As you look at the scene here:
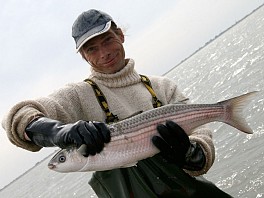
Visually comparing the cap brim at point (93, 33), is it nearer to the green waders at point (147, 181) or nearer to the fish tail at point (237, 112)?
the green waders at point (147, 181)

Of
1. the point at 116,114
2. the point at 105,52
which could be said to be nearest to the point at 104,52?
the point at 105,52

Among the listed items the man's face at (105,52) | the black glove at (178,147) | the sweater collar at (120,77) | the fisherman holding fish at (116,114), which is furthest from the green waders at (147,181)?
the man's face at (105,52)

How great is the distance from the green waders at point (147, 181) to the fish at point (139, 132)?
44 centimetres

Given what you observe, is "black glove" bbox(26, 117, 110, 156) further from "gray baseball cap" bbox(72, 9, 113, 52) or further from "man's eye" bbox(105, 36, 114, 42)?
"man's eye" bbox(105, 36, 114, 42)

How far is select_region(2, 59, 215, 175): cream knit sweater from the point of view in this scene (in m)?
4.13

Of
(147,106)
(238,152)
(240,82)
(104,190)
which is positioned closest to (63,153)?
(104,190)

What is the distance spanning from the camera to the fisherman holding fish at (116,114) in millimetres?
4257

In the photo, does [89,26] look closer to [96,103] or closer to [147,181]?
[96,103]

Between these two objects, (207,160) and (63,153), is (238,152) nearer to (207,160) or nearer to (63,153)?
(207,160)

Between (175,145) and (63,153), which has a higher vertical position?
(63,153)

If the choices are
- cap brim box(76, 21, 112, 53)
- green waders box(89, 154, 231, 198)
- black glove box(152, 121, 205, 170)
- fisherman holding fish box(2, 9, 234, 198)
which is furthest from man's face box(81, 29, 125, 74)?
green waders box(89, 154, 231, 198)

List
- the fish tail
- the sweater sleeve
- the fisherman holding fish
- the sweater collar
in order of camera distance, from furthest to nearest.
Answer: the sweater collar, the fish tail, the fisherman holding fish, the sweater sleeve

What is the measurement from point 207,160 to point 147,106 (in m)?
1.05

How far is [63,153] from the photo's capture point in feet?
12.5
